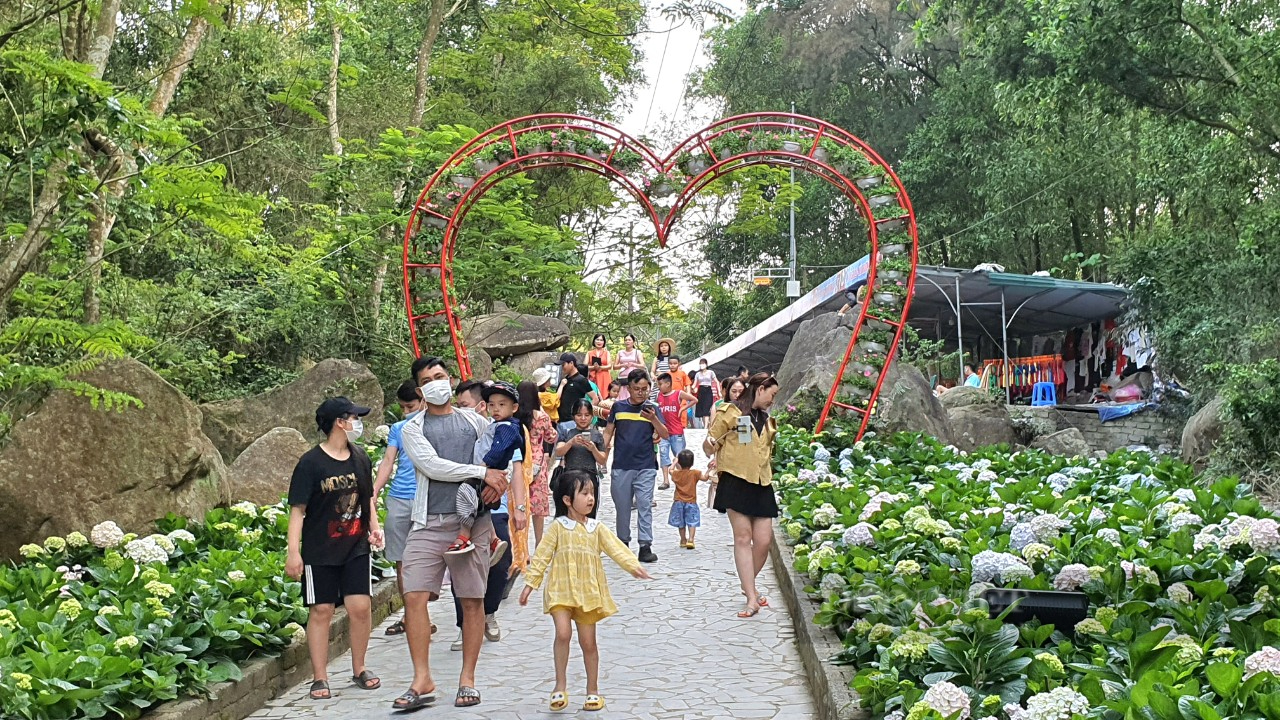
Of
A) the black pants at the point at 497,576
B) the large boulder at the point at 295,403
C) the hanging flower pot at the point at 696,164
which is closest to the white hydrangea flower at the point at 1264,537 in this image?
the black pants at the point at 497,576

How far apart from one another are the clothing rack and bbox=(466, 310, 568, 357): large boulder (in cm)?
1039

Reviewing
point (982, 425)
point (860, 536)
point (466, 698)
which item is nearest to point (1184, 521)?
point (860, 536)

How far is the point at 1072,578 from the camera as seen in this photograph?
6309 mm

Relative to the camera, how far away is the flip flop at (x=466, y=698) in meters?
6.39

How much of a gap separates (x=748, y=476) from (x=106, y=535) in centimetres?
448

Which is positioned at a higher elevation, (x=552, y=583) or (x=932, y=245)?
(x=932, y=245)

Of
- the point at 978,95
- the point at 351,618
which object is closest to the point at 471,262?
the point at 351,618

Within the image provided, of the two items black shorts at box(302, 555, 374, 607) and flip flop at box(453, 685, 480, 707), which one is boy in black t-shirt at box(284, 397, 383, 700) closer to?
black shorts at box(302, 555, 374, 607)

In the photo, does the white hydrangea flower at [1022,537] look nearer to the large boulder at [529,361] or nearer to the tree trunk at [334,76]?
the tree trunk at [334,76]

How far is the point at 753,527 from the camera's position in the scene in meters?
8.63

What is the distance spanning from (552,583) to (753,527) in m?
2.59

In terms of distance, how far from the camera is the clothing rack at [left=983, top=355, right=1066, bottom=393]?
27.8m

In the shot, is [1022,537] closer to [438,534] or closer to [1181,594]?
[1181,594]

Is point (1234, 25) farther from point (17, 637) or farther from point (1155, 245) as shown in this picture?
point (17, 637)
